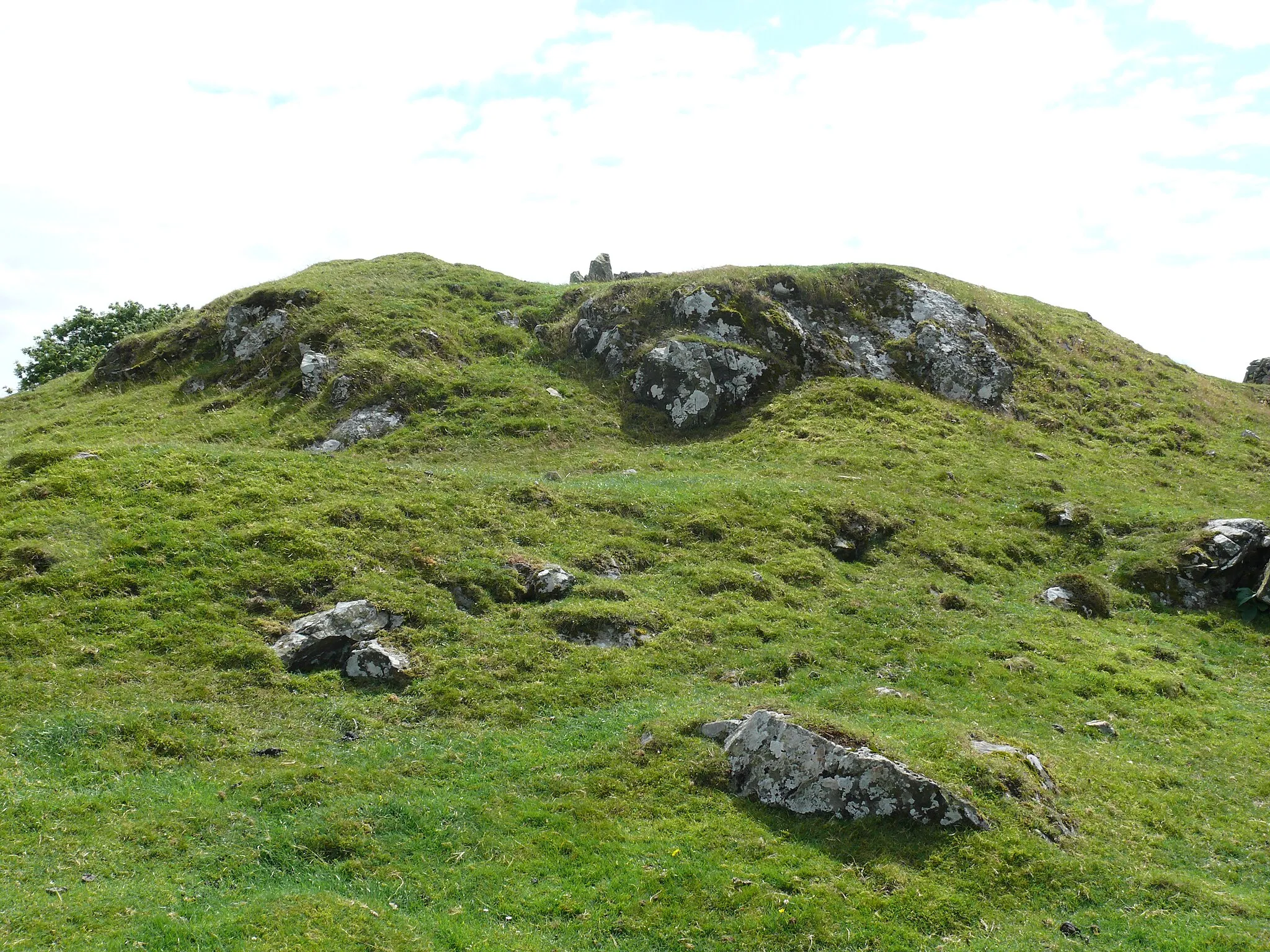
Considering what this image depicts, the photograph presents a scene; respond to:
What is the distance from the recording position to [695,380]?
173 ft

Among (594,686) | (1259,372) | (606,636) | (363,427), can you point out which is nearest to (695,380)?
(363,427)

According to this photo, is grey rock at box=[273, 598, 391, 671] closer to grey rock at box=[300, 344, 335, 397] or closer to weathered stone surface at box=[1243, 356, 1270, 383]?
grey rock at box=[300, 344, 335, 397]

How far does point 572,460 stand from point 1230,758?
103 feet

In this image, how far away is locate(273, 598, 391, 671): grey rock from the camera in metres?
25.2

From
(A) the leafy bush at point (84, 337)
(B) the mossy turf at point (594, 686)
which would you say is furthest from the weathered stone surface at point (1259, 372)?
(A) the leafy bush at point (84, 337)

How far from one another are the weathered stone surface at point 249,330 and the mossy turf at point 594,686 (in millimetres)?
6375

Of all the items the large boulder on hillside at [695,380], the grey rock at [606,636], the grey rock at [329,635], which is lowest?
the grey rock at [606,636]

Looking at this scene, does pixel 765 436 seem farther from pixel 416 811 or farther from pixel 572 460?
pixel 416 811

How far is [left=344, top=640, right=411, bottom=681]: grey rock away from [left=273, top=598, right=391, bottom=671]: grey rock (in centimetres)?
50

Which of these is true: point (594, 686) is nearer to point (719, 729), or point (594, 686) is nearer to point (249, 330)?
point (719, 729)

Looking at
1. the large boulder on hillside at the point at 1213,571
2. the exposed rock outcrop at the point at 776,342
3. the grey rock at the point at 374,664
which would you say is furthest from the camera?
the exposed rock outcrop at the point at 776,342

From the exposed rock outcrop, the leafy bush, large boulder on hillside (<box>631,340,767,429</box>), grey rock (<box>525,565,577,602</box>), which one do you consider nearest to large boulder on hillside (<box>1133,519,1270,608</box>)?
the exposed rock outcrop

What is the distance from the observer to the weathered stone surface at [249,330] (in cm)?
5550

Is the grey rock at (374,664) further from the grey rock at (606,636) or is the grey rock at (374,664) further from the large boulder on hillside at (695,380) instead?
the large boulder on hillside at (695,380)
